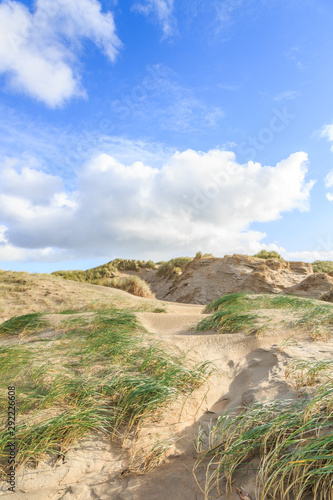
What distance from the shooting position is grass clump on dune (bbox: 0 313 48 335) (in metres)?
5.15

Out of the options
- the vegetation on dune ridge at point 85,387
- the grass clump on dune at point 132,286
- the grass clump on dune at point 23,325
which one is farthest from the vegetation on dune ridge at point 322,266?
the vegetation on dune ridge at point 85,387

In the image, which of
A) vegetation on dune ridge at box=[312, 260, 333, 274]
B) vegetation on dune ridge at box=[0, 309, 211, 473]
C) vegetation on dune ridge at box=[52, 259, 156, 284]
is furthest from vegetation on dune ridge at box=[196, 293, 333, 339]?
vegetation on dune ridge at box=[312, 260, 333, 274]

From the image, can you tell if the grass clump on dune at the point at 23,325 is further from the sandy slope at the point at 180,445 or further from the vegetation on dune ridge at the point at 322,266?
the vegetation on dune ridge at the point at 322,266

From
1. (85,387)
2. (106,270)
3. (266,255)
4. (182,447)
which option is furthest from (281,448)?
(266,255)

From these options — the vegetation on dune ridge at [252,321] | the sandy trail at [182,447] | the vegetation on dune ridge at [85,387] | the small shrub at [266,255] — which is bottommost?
the sandy trail at [182,447]

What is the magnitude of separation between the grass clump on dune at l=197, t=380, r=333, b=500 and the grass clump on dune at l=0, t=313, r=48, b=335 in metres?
3.83

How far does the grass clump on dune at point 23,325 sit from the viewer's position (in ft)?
16.9

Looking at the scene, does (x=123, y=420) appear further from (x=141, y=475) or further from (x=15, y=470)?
(x=15, y=470)

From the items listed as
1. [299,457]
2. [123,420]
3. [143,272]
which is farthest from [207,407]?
[143,272]

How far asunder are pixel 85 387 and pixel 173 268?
16104 millimetres

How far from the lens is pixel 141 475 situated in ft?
6.37

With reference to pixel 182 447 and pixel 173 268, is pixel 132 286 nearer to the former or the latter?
pixel 173 268

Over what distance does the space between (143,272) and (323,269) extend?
12.4m

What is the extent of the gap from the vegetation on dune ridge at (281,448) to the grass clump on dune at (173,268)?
15.4m
